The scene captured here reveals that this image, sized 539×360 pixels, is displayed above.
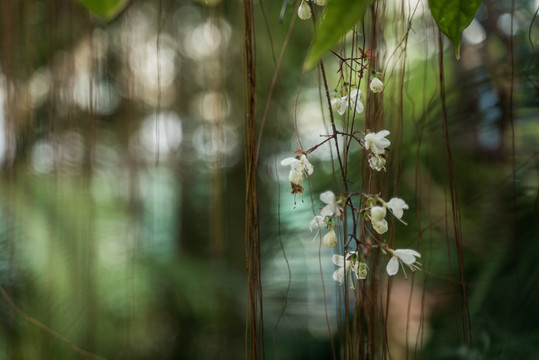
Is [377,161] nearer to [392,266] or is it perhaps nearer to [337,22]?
[392,266]

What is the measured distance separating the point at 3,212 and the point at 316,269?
3.42ft

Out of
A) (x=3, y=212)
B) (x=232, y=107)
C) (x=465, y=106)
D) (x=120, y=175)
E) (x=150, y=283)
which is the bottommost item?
(x=150, y=283)

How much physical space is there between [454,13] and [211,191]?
48.7 inches

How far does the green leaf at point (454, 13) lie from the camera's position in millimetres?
239

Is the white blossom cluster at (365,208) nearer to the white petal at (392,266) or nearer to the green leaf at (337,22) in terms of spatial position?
the white petal at (392,266)

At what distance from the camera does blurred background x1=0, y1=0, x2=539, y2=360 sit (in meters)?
0.95

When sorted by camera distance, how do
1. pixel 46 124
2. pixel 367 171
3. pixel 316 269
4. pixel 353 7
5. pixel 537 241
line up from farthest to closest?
pixel 46 124, pixel 316 269, pixel 537 241, pixel 367 171, pixel 353 7

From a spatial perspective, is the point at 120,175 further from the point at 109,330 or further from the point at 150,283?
the point at 109,330

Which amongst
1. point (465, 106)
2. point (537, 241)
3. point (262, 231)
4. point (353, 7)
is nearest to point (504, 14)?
point (465, 106)

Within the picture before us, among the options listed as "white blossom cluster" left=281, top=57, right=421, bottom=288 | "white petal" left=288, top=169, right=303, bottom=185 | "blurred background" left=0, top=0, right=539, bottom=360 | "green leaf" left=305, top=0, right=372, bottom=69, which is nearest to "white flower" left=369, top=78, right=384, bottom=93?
"white blossom cluster" left=281, top=57, right=421, bottom=288

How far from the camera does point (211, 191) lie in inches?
56.4

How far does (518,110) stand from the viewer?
39.6 inches

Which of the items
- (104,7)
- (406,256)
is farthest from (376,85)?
(104,7)

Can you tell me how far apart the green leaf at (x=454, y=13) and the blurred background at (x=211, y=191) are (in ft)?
1.94
